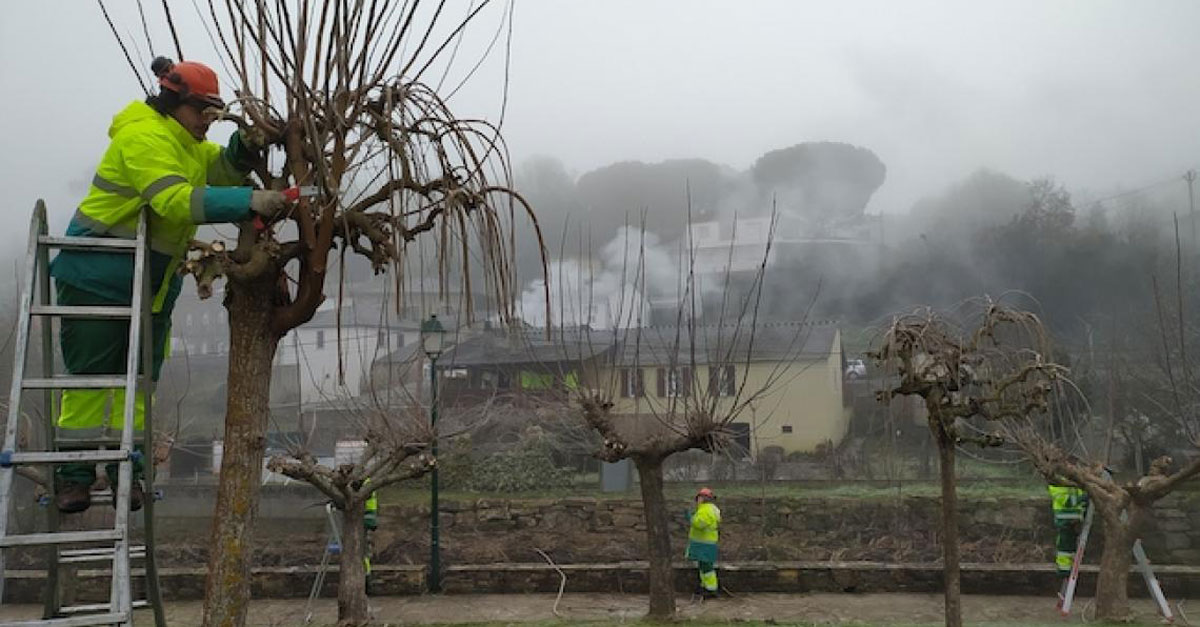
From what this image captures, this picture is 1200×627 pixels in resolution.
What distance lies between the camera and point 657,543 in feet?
33.0

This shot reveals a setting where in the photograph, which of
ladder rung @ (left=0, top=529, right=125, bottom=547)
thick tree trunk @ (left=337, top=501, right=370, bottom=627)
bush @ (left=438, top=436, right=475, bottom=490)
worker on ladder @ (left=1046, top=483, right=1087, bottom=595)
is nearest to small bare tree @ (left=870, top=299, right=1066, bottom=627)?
worker on ladder @ (left=1046, top=483, right=1087, bottom=595)

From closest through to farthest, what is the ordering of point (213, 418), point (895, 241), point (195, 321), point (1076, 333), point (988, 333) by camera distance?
1. point (988, 333)
2. point (213, 418)
3. point (1076, 333)
4. point (195, 321)
5. point (895, 241)

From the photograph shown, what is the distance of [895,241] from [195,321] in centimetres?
3492

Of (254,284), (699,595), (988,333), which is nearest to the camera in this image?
(254,284)

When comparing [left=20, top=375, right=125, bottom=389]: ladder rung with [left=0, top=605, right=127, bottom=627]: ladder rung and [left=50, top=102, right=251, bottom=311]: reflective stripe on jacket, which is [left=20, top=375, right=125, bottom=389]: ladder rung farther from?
[left=0, top=605, right=127, bottom=627]: ladder rung

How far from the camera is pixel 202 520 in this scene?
690 inches

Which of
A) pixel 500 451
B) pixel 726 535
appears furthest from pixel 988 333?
pixel 500 451

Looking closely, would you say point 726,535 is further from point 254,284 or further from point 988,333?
point 254,284

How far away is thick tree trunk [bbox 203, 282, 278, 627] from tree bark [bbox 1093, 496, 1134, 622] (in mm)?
10029

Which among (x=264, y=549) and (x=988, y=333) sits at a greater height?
(x=988, y=333)

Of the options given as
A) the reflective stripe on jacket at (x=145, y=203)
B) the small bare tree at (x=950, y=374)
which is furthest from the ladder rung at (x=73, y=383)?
the small bare tree at (x=950, y=374)

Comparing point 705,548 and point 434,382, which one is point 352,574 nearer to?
point 434,382

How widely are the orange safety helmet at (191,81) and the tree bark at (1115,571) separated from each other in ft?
34.4

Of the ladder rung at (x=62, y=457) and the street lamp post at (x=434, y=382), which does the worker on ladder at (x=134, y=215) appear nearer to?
the ladder rung at (x=62, y=457)
